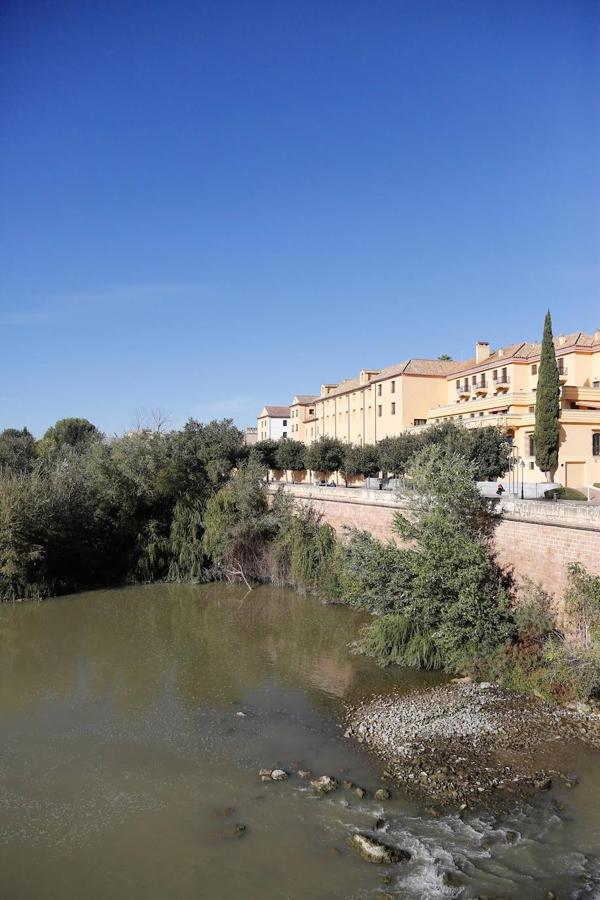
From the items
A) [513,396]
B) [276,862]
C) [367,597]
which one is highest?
[513,396]

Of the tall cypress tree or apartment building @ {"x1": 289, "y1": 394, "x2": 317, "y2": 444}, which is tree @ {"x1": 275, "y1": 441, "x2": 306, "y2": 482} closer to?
apartment building @ {"x1": 289, "y1": 394, "x2": 317, "y2": 444}

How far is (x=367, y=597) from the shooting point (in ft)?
60.0

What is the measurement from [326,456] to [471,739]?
116 feet

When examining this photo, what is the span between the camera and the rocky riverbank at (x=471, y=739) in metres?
10.7

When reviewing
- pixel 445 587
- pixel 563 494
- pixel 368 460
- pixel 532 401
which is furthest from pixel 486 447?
pixel 368 460

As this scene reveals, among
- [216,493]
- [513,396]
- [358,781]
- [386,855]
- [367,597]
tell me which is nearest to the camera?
[386,855]

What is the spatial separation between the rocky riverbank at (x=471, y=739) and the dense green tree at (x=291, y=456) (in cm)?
3681

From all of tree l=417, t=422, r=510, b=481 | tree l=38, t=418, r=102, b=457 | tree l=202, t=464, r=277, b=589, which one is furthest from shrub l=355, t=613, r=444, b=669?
tree l=38, t=418, r=102, b=457

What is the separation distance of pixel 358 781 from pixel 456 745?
220 cm

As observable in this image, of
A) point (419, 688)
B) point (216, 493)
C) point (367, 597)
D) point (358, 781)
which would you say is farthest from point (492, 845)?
point (216, 493)

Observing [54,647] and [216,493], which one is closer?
[54,647]

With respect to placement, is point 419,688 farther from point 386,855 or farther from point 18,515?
point 18,515

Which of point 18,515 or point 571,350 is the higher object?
point 571,350

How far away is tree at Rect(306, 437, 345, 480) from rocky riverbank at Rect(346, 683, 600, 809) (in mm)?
32710
